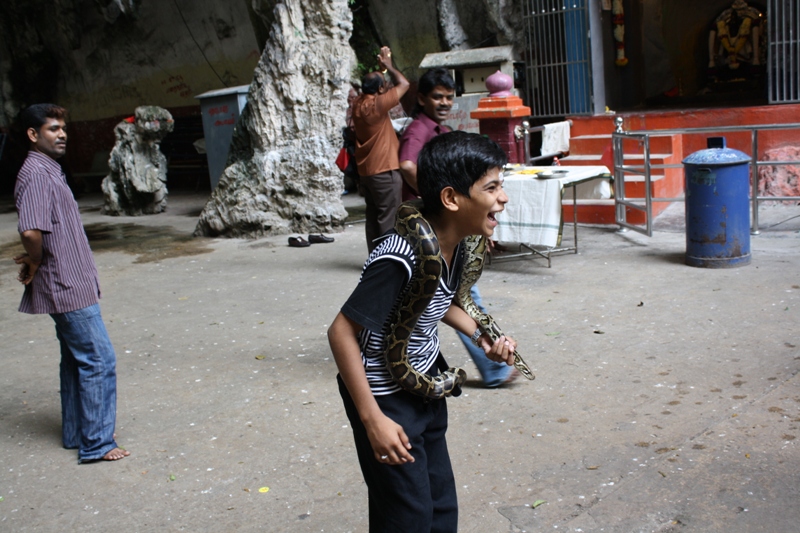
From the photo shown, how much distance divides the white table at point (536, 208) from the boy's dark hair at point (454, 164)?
5397 millimetres

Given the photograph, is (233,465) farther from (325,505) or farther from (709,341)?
(709,341)

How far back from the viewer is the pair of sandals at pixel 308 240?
10.0 metres

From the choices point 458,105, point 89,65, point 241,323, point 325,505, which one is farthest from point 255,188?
point 89,65

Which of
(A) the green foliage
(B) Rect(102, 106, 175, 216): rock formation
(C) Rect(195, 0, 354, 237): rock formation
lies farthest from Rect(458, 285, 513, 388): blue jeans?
(A) the green foliage

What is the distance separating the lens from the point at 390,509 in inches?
94.6

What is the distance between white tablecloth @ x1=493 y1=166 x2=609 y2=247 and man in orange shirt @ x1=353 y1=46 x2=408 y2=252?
55.7 inches

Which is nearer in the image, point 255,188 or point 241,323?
point 241,323

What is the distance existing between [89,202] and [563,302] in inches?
558

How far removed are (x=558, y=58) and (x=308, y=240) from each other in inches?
209

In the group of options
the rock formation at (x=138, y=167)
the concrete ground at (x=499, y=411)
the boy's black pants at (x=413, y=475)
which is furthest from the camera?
the rock formation at (x=138, y=167)

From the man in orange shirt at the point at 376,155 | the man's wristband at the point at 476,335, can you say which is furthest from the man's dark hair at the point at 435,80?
the man's wristband at the point at 476,335

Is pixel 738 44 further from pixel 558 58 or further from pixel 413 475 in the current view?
pixel 413 475

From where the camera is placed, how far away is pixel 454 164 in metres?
2.40

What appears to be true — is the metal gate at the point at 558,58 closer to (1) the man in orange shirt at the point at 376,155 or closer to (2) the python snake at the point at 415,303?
(1) the man in orange shirt at the point at 376,155
